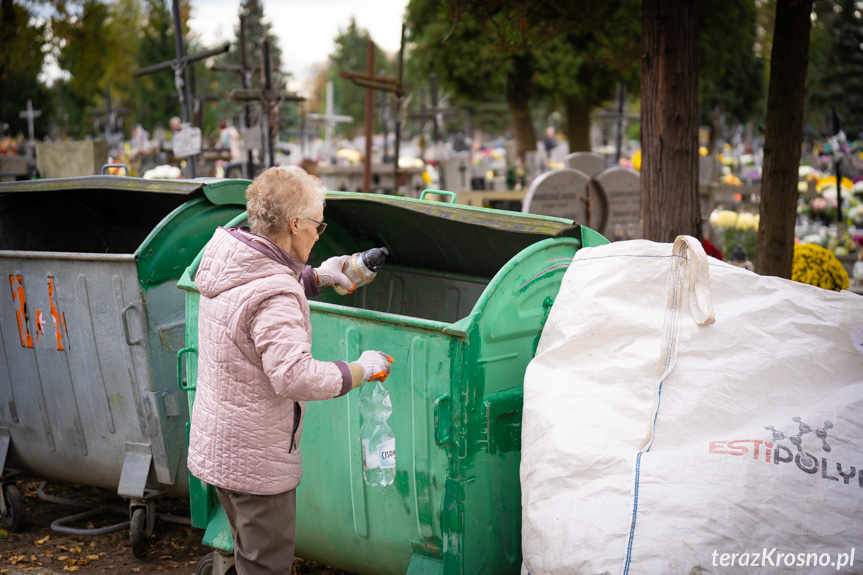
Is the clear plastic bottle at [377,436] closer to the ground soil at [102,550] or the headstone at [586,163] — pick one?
the ground soil at [102,550]

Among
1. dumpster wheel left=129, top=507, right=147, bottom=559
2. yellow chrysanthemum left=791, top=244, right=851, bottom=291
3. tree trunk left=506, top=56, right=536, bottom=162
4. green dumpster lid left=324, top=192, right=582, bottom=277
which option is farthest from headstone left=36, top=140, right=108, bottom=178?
tree trunk left=506, top=56, right=536, bottom=162

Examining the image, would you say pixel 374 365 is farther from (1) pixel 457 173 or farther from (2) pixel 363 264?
(1) pixel 457 173

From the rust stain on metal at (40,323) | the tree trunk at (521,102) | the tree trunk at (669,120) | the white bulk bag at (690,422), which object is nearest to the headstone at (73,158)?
the rust stain on metal at (40,323)

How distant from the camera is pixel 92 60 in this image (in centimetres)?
2100

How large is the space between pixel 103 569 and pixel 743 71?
3333 cm

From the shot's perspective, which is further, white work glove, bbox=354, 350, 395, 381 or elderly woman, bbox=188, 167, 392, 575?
white work glove, bbox=354, 350, 395, 381

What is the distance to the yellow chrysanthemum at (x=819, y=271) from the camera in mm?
5410

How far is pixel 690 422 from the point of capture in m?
2.34

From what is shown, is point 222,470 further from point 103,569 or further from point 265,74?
point 265,74

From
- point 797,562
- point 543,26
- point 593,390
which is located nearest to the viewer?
point 797,562

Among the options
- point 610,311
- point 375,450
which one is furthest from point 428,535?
point 610,311

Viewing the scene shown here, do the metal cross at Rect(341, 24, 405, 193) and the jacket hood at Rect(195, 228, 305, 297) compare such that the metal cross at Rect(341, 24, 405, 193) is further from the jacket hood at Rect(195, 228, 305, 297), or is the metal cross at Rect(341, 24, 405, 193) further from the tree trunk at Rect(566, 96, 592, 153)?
the tree trunk at Rect(566, 96, 592, 153)

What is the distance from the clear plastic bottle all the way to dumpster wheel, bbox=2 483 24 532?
245 cm

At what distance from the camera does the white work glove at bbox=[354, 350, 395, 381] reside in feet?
Answer: 7.77
